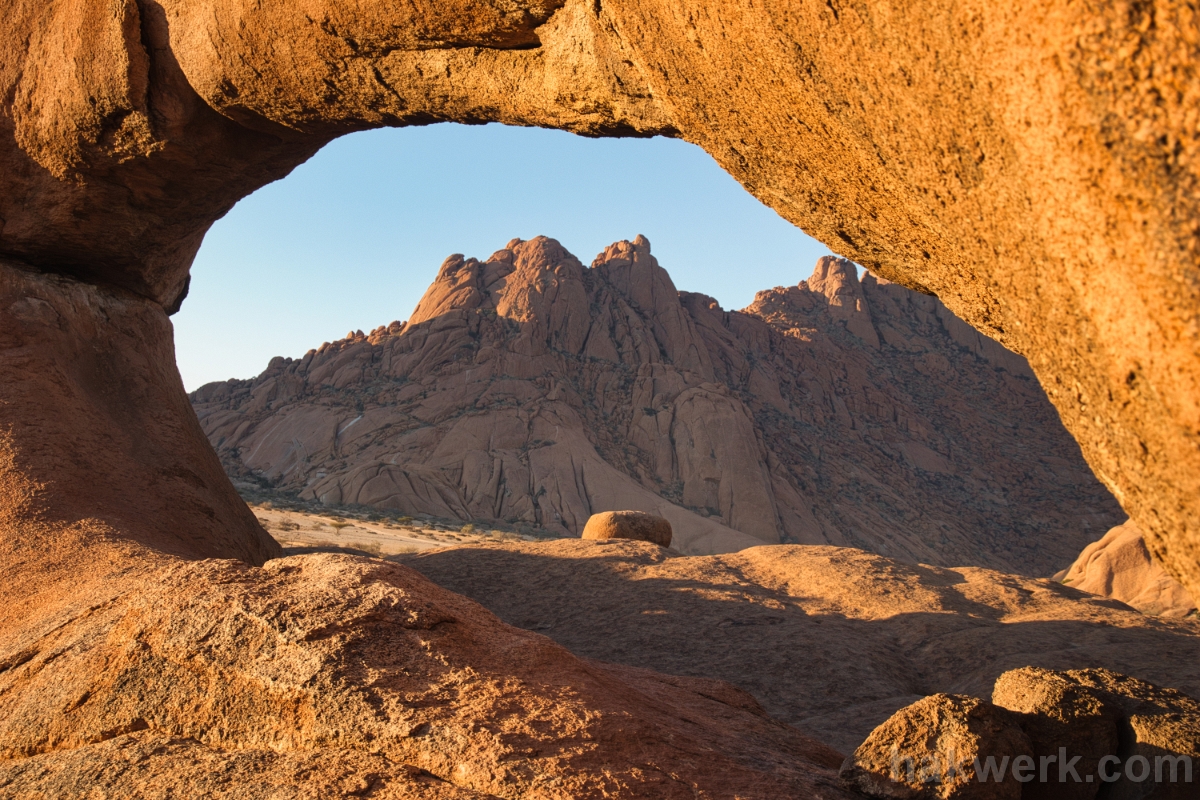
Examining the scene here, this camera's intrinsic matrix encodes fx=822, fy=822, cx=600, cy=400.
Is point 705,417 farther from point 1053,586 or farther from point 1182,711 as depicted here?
point 1182,711

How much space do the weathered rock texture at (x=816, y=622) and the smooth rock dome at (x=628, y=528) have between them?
111 inches

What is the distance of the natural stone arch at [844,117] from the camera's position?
2.21 m

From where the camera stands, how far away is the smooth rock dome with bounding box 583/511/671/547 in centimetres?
1580

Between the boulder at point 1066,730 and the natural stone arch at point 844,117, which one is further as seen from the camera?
the boulder at point 1066,730

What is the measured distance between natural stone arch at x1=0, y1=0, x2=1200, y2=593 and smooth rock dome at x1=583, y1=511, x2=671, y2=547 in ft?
29.1

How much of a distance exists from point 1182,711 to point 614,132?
4.53 m

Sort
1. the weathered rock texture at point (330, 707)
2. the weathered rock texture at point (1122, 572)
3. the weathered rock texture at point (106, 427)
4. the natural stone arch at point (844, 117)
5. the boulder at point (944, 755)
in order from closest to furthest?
the natural stone arch at point (844, 117), the weathered rock texture at point (330, 707), the boulder at point (944, 755), the weathered rock texture at point (106, 427), the weathered rock texture at point (1122, 572)

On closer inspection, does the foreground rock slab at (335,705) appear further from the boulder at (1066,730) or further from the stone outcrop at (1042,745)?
the boulder at (1066,730)

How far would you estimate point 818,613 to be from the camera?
10.0 meters

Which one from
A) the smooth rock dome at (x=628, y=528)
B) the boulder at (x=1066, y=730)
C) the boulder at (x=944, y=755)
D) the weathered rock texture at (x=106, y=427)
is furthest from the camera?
the smooth rock dome at (x=628, y=528)

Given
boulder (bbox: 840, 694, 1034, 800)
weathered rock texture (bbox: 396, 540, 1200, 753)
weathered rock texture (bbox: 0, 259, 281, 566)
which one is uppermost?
weathered rock texture (bbox: 0, 259, 281, 566)

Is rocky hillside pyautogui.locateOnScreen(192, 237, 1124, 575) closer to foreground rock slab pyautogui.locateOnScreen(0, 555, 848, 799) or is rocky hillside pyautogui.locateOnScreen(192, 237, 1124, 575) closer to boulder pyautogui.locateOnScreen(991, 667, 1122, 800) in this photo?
foreground rock slab pyautogui.locateOnScreen(0, 555, 848, 799)

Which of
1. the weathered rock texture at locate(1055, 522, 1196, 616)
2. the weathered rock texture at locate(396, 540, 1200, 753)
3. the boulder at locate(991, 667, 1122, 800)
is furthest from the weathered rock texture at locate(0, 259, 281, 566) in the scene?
the weathered rock texture at locate(1055, 522, 1196, 616)

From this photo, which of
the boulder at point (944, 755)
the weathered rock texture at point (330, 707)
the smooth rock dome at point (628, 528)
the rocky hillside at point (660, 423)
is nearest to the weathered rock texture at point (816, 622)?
the boulder at point (944, 755)
